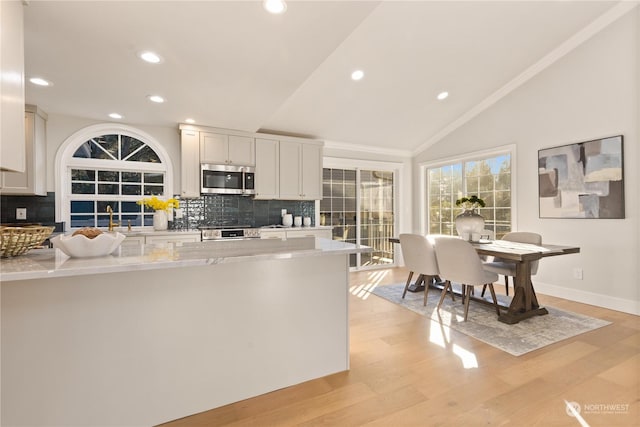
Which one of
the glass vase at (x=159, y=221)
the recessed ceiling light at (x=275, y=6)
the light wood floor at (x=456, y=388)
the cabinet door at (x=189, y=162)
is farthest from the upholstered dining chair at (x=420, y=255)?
the glass vase at (x=159, y=221)

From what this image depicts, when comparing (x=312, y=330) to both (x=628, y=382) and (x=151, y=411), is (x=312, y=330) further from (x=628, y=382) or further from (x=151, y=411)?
(x=628, y=382)

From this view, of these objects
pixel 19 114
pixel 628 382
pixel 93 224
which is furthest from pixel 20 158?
pixel 628 382

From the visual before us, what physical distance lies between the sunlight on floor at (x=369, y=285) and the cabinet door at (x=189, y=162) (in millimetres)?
2598

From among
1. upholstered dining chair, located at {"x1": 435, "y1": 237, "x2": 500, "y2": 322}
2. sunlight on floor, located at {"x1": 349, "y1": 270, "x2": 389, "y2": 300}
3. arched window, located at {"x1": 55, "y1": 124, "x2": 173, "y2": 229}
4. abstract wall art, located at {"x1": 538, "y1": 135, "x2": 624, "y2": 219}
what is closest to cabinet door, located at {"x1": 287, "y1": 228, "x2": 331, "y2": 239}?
sunlight on floor, located at {"x1": 349, "y1": 270, "x2": 389, "y2": 300}

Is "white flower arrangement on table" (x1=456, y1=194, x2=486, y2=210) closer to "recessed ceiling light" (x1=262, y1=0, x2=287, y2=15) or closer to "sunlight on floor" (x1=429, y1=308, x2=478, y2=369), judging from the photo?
"sunlight on floor" (x1=429, y1=308, x2=478, y2=369)

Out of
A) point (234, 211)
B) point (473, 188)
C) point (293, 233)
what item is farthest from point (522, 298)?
point (234, 211)

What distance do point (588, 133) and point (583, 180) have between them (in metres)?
0.55

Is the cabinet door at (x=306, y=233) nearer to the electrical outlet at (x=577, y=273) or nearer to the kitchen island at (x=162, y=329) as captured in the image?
the kitchen island at (x=162, y=329)

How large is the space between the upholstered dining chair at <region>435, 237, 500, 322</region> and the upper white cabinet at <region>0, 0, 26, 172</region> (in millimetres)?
3351

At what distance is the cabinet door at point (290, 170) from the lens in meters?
4.71

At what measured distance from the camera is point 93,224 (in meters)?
3.91

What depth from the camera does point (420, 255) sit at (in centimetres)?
354

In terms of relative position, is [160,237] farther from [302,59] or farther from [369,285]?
[369,285]

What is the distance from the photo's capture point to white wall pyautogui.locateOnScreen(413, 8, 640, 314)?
320 centimetres
